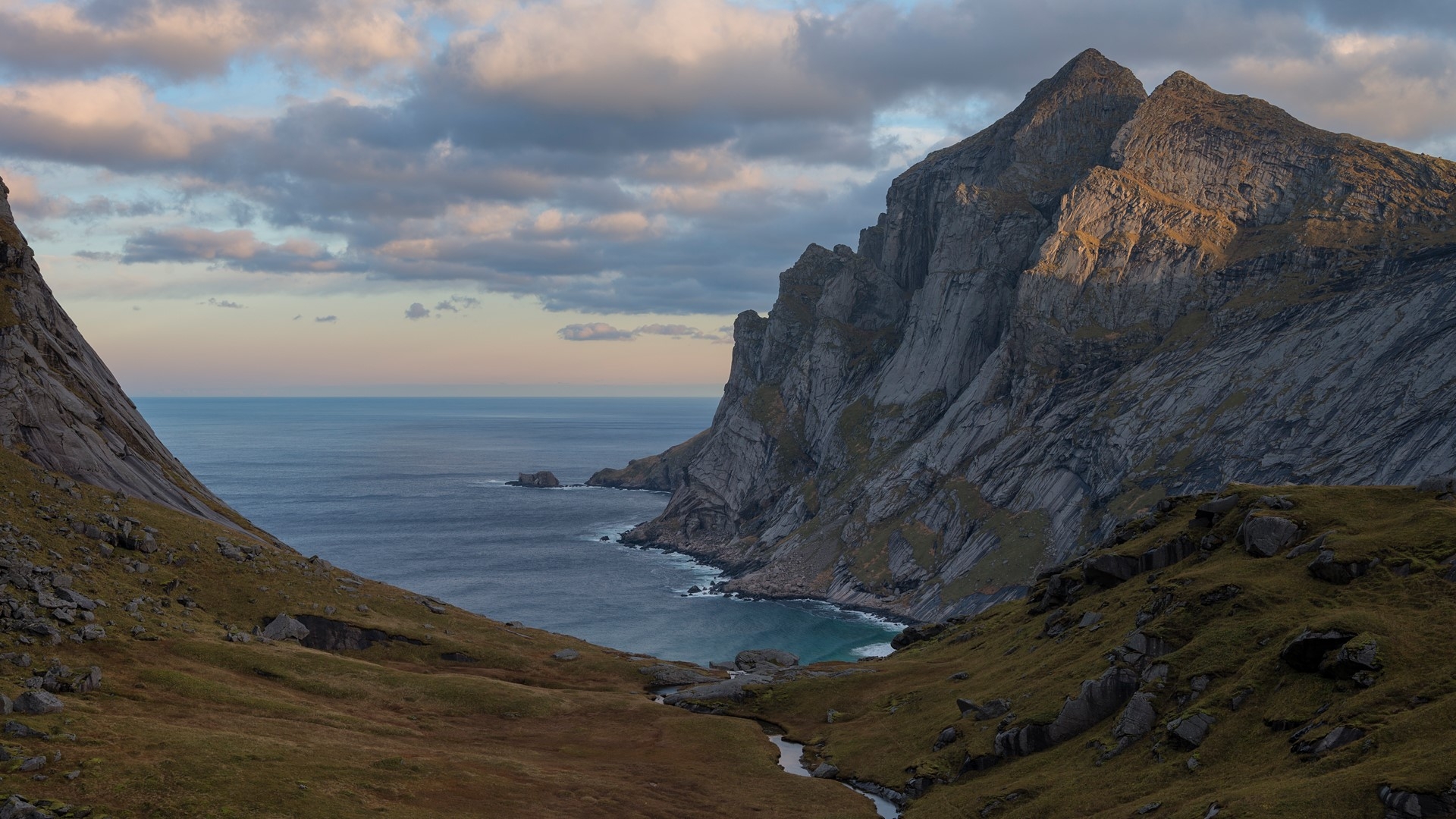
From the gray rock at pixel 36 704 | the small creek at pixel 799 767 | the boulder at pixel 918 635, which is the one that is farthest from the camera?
the boulder at pixel 918 635

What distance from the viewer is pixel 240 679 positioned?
7475 cm

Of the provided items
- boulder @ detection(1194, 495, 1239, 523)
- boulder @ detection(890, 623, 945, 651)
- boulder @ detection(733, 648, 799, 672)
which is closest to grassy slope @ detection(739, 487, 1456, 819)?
boulder @ detection(1194, 495, 1239, 523)

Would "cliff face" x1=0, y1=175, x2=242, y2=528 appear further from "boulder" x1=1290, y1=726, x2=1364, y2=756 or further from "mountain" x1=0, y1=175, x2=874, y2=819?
"boulder" x1=1290, y1=726, x2=1364, y2=756

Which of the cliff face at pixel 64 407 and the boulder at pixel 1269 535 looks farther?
the cliff face at pixel 64 407

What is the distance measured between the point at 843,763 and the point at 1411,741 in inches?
1632

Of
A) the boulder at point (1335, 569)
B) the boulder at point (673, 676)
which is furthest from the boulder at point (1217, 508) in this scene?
the boulder at point (673, 676)

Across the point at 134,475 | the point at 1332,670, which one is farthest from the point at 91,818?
the point at 134,475

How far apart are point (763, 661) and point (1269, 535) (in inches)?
2447

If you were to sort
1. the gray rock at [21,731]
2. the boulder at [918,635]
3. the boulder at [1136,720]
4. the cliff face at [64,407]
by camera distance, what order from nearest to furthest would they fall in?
the gray rock at [21,731], the boulder at [1136,720], the cliff face at [64,407], the boulder at [918,635]

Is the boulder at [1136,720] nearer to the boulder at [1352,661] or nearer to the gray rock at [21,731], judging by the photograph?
the boulder at [1352,661]

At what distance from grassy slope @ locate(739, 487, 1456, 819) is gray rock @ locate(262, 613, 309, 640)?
1921 inches

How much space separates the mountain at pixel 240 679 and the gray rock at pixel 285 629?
9.3 inches

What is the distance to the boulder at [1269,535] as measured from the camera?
68.0 metres

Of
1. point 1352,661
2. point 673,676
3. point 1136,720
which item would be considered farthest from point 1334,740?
point 673,676
